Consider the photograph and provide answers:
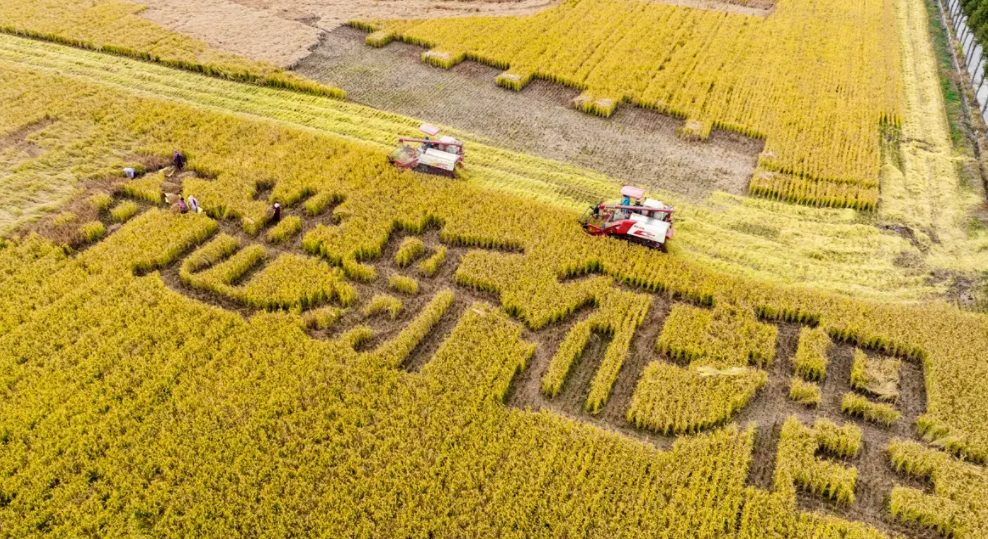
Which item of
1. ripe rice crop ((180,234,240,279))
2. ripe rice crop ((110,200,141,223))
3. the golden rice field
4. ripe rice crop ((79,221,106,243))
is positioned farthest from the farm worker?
ripe rice crop ((180,234,240,279))

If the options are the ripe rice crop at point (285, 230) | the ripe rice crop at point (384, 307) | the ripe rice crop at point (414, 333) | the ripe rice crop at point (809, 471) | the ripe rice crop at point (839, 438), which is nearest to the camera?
the ripe rice crop at point (809, 471)

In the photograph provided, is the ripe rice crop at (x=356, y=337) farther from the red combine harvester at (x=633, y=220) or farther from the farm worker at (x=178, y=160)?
the farm worker at (x=178, y=160)

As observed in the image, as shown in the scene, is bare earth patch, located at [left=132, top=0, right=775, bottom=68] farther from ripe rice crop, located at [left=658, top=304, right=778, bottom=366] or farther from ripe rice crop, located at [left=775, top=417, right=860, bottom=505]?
ripe rice crop, located at [left=775, top=417, right=860, bottom=505]

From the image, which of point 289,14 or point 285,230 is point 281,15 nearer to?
point 289,14

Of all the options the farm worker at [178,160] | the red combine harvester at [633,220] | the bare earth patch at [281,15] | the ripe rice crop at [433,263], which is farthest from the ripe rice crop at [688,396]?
the bare earth patch at [281,15]

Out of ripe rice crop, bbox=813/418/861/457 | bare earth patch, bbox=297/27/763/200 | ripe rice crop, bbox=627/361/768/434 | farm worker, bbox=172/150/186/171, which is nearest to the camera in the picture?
ripe rice crop, bbox=813/418/861/457

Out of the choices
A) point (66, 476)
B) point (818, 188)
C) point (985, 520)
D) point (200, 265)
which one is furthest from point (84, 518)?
point (818, 188)

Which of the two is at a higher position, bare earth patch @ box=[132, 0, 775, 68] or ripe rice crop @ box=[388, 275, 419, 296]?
bare earth patch @ box=[132, 0, 775, 68]
